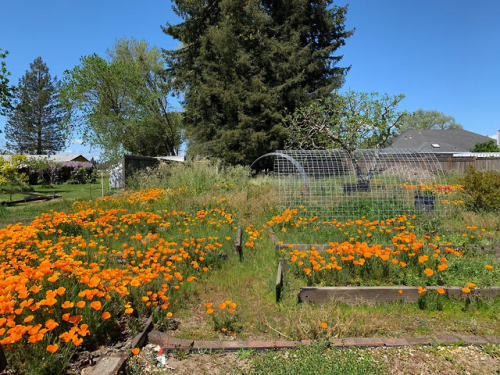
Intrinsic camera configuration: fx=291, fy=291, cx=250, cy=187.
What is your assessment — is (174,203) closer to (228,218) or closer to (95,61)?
(228,218)

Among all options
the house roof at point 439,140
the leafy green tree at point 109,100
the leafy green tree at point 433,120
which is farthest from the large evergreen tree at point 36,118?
the leafy green tree at point 433,120

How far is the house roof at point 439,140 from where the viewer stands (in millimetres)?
29906

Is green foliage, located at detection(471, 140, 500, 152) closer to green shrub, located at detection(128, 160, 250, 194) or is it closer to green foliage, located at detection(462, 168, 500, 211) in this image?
green foliage, located at detection(462, 168, 500, 211)

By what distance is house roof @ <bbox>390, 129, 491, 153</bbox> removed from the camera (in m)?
29.9

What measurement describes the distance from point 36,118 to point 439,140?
181 feet

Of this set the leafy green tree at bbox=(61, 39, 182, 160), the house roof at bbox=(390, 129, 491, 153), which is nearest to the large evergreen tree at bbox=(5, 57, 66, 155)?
the leafy green tree at bbox=(61, 39, 182, 160)

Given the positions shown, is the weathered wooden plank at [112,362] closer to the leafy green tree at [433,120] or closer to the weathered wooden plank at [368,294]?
the weathered wooden plank at [368,294]

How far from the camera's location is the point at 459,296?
3.08 m

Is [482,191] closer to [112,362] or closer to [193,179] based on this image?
[193,179]

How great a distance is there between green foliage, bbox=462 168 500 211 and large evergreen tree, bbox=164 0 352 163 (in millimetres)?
10543

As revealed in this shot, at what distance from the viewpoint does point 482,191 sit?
718 cm

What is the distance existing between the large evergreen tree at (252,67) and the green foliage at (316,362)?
49.9ft

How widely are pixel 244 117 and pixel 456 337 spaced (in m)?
15.8

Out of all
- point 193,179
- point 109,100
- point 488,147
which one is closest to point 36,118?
point 109,100
